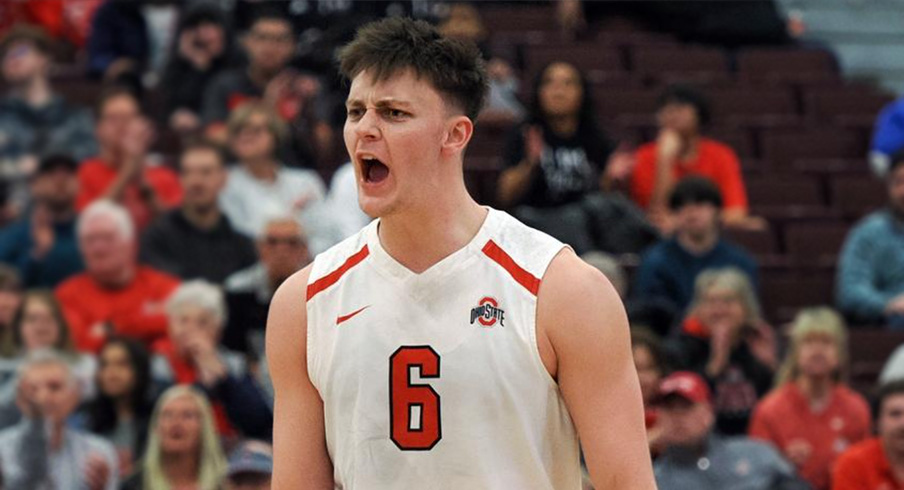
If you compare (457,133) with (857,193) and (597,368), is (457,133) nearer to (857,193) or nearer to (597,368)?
(597,368)

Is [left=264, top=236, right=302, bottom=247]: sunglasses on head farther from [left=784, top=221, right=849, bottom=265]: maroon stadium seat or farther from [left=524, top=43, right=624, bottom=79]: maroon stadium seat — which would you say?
[left=524, top=43, right=624, bottom=79]: maroon stadium seat

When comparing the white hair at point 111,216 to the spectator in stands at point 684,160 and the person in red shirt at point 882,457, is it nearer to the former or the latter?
the spectator in stands at point 684,160

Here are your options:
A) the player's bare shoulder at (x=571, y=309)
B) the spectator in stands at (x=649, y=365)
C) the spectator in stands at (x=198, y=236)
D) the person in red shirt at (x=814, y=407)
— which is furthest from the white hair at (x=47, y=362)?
the player's bare shoulder at (x=571, y=309)

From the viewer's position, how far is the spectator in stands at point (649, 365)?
710 centimetres

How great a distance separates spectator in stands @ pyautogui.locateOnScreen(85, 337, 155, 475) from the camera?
7762mm

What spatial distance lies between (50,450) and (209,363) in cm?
79

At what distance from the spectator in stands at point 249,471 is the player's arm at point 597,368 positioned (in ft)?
11.3

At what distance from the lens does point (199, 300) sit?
797 cm

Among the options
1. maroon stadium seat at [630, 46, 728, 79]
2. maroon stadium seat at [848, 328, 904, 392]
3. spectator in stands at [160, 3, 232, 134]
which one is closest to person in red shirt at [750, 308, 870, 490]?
maroon stadium seat at [848, 328, 904, 392]

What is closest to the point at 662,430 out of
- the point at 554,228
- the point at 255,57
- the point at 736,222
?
the point at 554,228

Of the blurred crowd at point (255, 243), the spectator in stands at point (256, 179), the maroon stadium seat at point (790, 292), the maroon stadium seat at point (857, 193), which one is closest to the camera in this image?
the blurred crowd at point (255, 243)

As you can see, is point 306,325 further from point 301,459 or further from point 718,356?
point 718,356

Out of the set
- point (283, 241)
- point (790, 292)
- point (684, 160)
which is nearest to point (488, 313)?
point (283, 241)

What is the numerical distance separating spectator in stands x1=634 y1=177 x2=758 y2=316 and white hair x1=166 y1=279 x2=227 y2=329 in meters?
2.24
